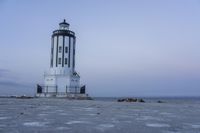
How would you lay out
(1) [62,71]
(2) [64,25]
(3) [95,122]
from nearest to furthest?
(3) [95,122] → (1) [62,71] → (2) [64,25]

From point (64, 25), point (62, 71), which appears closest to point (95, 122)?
point (62, 71)

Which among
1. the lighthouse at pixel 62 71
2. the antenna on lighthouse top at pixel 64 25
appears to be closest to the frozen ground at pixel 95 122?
the lighthouse at pixel 62 71

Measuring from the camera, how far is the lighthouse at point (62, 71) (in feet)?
159

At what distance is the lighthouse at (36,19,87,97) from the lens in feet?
159

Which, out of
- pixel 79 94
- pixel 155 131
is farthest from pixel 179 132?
pixel 79 94

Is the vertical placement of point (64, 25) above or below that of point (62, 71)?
above

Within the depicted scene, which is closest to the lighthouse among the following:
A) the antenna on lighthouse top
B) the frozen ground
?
the antenna on lighthouse top

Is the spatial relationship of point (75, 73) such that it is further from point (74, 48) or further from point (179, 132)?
point (179, 132)

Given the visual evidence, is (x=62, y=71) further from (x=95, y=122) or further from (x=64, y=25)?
(x=95, y=122)

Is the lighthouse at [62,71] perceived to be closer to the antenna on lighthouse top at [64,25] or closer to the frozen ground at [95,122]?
the antenna on lighthouse top at [64,25]

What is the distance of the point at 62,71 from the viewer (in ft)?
160

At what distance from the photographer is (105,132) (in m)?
7.30

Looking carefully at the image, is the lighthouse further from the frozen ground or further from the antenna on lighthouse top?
the frozen ground

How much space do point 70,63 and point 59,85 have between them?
172 inches
